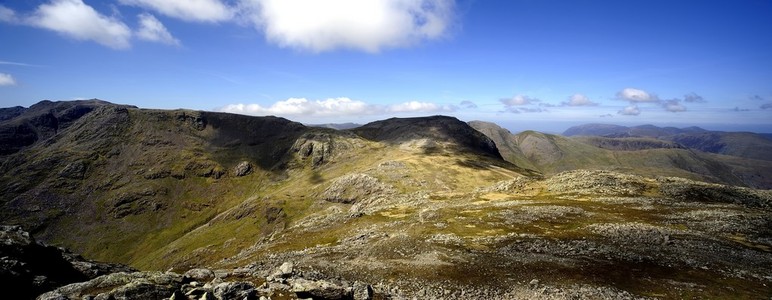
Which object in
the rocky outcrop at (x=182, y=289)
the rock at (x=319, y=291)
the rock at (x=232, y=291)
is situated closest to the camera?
the rocky outcrop at (x=182, y=289)

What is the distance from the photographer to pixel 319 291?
2923 cm

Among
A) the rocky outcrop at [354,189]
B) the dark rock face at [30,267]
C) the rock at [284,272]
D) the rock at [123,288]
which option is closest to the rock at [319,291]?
the rock at [284,272]

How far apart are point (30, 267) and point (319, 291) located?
877 inches

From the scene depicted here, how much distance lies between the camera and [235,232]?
182 meters

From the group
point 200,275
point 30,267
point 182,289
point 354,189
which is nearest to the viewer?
point 182,289

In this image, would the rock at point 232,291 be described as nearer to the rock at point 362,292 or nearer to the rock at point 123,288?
the rock at point 123,288

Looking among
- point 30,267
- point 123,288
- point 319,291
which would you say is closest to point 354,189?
point 319,291

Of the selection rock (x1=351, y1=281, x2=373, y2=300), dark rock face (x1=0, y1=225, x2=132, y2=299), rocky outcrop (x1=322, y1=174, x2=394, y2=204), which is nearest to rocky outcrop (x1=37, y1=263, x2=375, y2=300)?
rock (x1=351, y1=281, x2=373, y2=300)

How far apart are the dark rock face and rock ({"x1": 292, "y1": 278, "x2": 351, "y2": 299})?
61.3ft

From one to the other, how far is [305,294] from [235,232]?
17070 cm

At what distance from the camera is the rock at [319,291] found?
95.3 feet

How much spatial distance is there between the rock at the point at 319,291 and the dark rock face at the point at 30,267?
18690mm

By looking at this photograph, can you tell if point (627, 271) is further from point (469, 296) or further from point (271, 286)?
point (271, 286)

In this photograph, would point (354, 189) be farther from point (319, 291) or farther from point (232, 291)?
point (232, 291)
